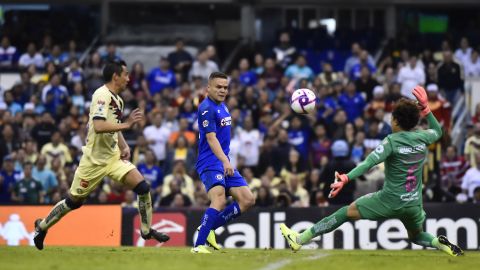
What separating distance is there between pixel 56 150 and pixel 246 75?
498cm

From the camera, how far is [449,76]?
2802 cm

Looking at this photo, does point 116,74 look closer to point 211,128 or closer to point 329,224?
point 211,128

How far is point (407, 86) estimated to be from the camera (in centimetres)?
2762

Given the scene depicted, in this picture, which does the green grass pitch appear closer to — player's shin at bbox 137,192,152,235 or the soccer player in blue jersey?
the soccer player in blue jersey

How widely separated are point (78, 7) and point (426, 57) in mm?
10472

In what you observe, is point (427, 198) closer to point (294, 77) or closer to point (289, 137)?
point (289, 137)

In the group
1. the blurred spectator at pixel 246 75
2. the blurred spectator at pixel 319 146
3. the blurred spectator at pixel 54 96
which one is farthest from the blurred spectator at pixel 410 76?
the blurred spectator at pixel 54 96

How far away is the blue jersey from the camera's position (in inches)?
616

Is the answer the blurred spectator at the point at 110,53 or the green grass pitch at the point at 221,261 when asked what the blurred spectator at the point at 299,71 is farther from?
the green grass pitch at the point at 221,261

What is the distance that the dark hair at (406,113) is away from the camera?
14.6 metres

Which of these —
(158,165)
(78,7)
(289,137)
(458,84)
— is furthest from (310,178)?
(78,7)

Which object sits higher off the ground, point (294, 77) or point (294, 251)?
point (294, 77)

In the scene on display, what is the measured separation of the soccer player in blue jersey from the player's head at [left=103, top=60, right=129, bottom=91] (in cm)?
112

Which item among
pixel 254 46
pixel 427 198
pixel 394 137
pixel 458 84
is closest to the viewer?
pixel 394 137
